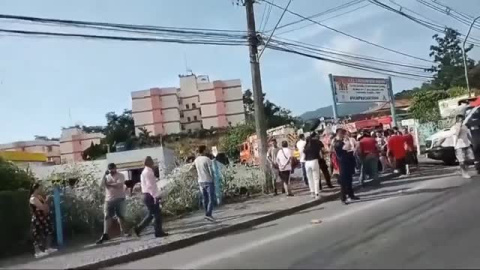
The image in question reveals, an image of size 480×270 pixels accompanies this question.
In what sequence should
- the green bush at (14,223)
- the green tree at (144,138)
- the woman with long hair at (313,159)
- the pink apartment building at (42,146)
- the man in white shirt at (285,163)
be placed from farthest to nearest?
1. the pink apartment building at (42,146)
2. the green tree at (144,138)
3. the man in white shirt at (285,163)
4. the woman with long hair at (313,159)
5. the green bush at (14,223)

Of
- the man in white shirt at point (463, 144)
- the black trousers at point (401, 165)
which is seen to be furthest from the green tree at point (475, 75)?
the man in white shirt at point (463, 144)

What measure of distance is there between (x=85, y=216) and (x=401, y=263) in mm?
9089

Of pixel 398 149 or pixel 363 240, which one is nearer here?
pixel 363 240

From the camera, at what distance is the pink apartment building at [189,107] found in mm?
72000

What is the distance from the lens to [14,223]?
45.4 feet

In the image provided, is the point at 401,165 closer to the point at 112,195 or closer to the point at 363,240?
the point at 112,195

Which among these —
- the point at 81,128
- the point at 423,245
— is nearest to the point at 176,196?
the point at 423,245

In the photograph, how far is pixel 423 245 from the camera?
933cm

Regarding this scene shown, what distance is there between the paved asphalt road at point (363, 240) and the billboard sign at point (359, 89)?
37.6 ft

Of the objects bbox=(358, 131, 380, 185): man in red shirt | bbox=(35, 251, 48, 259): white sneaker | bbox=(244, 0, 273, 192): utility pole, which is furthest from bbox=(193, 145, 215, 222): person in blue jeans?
bbox=(358, 131, 380, 185): man in red shirt

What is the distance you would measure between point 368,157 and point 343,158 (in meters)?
4.31

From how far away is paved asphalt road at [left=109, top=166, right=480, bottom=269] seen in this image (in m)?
8.63

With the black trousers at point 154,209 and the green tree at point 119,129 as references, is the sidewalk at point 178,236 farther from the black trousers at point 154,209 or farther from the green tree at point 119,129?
the green tree at point 119,129

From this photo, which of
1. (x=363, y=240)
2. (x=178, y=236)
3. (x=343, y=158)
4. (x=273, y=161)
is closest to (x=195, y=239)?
(x=178, y=236)
